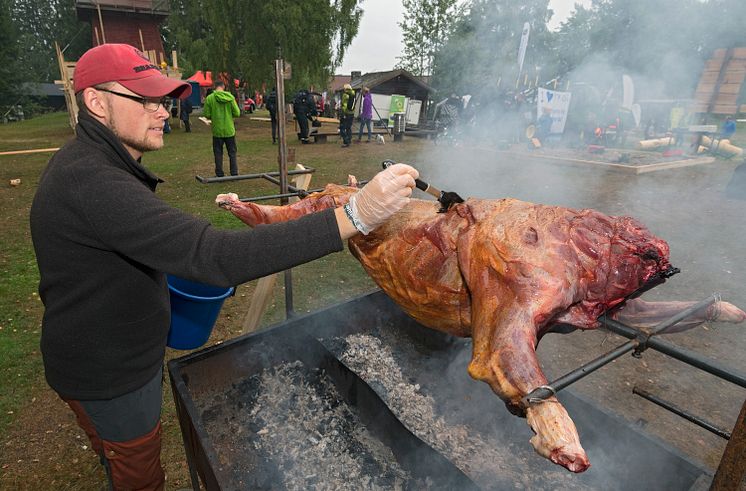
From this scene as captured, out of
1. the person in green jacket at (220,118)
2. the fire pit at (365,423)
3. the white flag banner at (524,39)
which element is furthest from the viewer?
the person in green jacket at (220,118)

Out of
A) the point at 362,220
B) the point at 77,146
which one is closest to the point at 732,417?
the point at 362,220

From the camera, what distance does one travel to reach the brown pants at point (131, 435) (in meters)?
1.85

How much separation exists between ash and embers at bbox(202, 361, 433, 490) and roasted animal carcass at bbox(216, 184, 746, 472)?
3.14 ft

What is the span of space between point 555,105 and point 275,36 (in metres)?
13.2

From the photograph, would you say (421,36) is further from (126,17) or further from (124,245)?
(124,245)

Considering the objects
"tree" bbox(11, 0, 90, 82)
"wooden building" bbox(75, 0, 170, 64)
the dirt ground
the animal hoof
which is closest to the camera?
the animal hoof

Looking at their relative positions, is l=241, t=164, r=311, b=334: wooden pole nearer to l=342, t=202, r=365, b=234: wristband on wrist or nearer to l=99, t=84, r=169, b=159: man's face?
l=99, t=84, r=169, b=159: man's face

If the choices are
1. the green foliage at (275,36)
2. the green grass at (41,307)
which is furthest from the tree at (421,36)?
the green grass at (41,307)

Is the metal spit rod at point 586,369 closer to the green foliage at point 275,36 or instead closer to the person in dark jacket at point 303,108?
the person in dark jacket at point 303,108

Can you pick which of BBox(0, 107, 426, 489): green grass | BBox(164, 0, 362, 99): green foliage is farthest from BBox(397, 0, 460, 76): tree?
BBox(0, 107, 426, 489): green grass

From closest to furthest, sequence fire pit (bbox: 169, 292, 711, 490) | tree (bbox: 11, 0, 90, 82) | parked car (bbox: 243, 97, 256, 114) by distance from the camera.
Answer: fire pit (bbox: 169, 292, 711, 490) → parked car (bbox: 243, 97, 256, 114) → tree (bbox: 11, 0, 90, 82)

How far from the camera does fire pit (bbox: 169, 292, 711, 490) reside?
6.90ft

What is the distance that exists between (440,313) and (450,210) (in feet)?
1.93

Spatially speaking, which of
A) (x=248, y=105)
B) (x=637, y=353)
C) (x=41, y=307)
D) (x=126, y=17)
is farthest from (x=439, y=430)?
(x=126, y=17)
